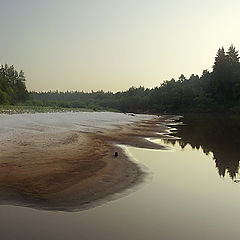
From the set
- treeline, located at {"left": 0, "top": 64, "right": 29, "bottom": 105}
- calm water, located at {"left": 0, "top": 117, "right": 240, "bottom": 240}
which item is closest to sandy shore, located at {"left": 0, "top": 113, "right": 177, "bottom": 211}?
calm water, located at {"left": 0, "top": 117, "right": 240, "bottom": 240}

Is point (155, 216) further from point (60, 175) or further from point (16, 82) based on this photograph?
point (16, 82)

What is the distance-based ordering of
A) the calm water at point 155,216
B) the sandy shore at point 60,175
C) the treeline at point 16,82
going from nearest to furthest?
the calm water at point 155,216, the sandy shore at point 60,175, the treeline at point 16,82

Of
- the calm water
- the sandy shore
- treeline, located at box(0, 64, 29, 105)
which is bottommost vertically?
the calm water

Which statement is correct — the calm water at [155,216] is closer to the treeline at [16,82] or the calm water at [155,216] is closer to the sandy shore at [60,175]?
the sandy shore at [60,175]

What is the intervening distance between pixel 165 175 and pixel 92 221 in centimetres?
850

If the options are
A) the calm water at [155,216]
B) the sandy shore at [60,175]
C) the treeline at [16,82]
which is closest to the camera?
the calm water at [155,216]

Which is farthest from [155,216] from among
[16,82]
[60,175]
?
[16,82]

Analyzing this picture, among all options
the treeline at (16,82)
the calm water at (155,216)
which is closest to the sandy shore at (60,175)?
the calm water at (155,216)

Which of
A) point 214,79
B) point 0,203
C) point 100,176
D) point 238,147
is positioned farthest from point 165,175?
point 214,79

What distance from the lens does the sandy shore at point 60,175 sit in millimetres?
11711

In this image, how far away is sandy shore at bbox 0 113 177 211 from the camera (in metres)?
11.7

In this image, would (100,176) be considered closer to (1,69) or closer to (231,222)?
(231,222)

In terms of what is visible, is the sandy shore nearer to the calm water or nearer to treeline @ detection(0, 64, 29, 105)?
the calm water

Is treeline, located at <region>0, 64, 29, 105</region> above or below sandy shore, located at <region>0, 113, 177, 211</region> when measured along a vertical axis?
above
